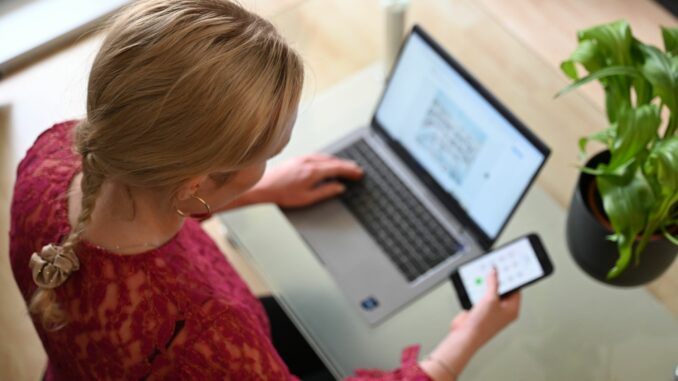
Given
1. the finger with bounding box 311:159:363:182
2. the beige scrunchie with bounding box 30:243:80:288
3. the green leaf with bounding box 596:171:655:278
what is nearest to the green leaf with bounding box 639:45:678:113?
the green leaf with bounding box 596:171:655:278

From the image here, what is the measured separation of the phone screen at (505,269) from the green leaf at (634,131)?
0.22 metres

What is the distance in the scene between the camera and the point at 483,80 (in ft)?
4.91

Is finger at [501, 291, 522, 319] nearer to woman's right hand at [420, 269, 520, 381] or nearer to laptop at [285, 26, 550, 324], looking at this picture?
woman's right hand at [420, 269, 520, 381]

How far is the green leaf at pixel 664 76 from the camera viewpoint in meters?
0.98

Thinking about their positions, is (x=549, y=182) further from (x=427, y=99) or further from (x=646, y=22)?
(x=646, y=22)

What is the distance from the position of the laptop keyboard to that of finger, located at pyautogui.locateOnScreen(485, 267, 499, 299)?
0.13 meters

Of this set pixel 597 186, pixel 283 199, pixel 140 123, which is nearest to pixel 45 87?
pixel 283 199

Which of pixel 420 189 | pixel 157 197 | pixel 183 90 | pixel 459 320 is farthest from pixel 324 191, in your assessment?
pixel 183 90

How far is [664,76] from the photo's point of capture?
0.98 m

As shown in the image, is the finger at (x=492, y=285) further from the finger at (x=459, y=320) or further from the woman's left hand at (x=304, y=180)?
the woman's left hand at (x=304, y=180)

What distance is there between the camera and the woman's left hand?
1.33m

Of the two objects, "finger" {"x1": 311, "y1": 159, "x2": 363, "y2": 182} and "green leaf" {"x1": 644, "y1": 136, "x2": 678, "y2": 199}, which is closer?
"green leaf" {"x1": 644, "y1": 136, "x2": 678, "y2": 199}

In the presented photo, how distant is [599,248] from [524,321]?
0.19 m

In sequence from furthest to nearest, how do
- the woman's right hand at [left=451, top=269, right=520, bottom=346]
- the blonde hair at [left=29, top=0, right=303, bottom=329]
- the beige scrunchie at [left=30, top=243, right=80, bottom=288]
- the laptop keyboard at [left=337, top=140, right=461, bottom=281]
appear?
the laptop keyboard at [left=337, top=140, right=461, bottom=281]
the woman's right hand at [left=451, top=269, right=520, bottom=346]
the beige scrunchie at [left=30, top=243, right=80, bottom=288]
the blonde hair at [left=29, top=0, right=303, bottom=329]
